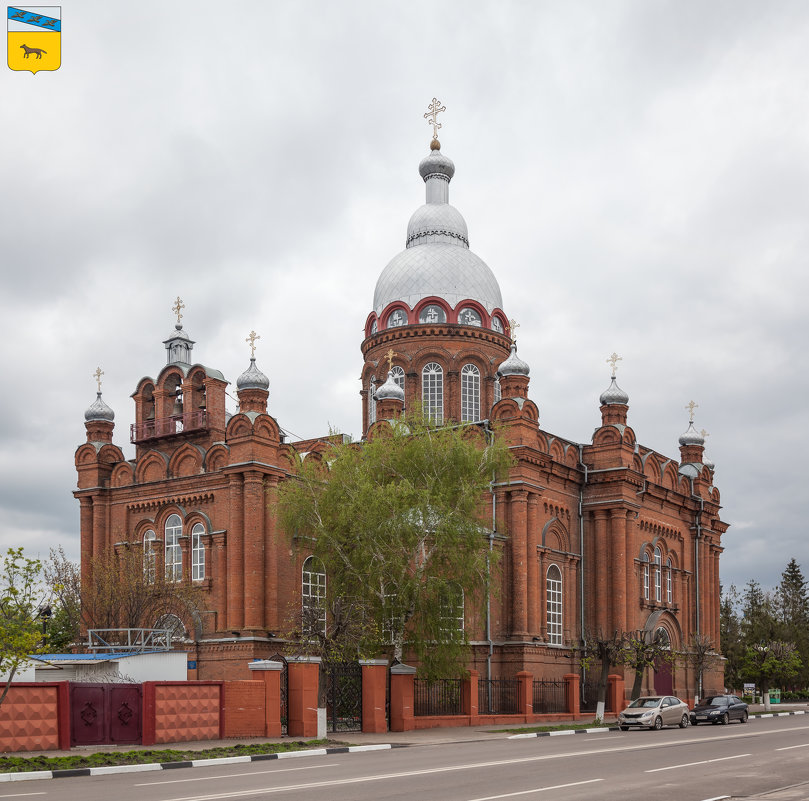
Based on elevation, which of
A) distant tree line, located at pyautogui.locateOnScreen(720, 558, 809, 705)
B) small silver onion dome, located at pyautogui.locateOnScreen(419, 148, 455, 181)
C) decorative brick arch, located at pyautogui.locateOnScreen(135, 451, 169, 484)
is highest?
small silver onion dome, located at pyautogui.locateOnScreen(419, 148, 455, 181)

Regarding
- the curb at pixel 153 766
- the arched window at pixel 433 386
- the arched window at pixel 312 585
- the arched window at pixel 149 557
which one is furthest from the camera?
the arched window at pixel 433 386

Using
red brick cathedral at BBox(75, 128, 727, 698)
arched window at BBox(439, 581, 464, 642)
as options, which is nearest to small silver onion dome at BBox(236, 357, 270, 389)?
red brick cathedral at BBox(75, 128, 727, 698)

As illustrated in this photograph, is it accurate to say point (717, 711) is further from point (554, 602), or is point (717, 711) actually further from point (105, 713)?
point (105, 713)

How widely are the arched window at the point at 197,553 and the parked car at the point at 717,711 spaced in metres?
16.9

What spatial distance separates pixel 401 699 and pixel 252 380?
1275 centimetres

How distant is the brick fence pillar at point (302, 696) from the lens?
25.7 m

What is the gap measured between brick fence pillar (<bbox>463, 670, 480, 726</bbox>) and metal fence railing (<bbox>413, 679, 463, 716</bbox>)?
0.28 metres

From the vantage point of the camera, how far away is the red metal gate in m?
21.8

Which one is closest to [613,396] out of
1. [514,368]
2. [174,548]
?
[514,368]

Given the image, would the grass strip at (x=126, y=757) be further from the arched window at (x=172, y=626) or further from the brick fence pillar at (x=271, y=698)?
the arched window at (x=172, y=626)

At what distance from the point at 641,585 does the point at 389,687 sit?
1659 cm

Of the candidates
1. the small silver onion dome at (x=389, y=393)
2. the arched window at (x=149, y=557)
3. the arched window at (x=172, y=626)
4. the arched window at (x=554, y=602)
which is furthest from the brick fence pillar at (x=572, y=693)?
the arched window at (x=149, y=557)

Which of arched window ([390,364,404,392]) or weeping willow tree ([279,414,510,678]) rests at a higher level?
arched window ([390,364,404,392])

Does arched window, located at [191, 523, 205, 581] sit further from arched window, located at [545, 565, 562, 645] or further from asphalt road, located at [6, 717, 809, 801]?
asphalt road, located at [6, 717, 809, 801]
